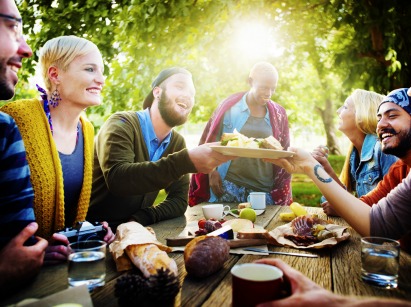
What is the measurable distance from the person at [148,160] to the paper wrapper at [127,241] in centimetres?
72

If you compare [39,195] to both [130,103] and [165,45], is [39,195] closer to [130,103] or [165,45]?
[165,45]

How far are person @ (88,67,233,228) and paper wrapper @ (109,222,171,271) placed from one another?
0.72m

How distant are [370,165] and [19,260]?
3475 mm

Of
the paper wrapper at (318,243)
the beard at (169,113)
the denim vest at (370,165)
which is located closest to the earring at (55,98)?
the beard at (169,113)

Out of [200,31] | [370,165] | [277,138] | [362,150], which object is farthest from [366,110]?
[200,31]

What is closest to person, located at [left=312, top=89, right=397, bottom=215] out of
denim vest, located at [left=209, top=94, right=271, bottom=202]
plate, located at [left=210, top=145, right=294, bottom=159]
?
plate, located at [left=210, top=145, right=294, bottom=159]

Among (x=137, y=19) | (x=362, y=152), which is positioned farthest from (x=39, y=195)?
(x=137, y=19)

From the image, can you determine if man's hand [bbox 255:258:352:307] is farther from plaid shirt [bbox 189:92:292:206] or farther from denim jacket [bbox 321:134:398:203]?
plaid shirt [bbox 189:92:292:206]

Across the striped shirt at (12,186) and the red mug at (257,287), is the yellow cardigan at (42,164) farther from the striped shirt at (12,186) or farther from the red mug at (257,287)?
the red mug at (257,287)

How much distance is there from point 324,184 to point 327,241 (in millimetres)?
405

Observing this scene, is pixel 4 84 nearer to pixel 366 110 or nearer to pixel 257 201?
pixel 257 201

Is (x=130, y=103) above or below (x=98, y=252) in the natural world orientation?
above

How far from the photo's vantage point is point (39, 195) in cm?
242

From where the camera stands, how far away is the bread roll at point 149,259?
1.53 metres
